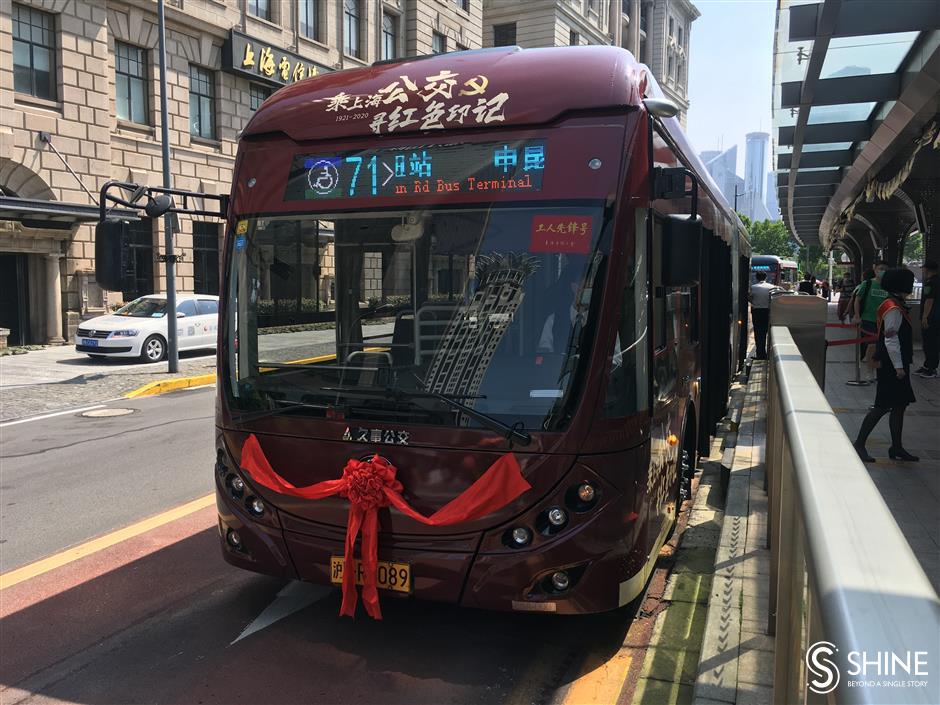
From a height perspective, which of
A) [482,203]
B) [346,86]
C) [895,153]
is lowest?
[482,203]

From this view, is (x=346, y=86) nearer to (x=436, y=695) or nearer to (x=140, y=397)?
(x=436, y=695)

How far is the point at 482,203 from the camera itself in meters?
3.79

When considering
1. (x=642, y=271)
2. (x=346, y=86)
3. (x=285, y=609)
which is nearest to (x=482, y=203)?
(x=642, y=271)

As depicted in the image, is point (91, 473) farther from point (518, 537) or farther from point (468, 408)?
point (518, 537)

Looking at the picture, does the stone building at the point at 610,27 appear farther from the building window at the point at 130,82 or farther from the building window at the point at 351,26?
the building window at the point at 130,82

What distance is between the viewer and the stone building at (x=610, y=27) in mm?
47125

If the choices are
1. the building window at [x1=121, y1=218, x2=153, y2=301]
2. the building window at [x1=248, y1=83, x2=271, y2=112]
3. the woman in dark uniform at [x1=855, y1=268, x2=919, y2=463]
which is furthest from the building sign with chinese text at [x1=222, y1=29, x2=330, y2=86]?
the woman in dark uniform at [x1=855, y1=268, x2=919, y2=463]

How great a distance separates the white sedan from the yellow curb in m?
1.62

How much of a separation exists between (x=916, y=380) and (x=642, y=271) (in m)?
11.9

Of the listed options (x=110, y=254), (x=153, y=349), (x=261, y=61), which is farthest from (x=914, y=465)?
(x=261, y=61)

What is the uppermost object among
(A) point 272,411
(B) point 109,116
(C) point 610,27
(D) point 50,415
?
(C) point 610,27

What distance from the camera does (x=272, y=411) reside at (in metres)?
4.11

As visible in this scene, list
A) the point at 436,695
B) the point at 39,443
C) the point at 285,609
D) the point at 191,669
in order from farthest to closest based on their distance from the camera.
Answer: the point at 39,443
the point at 285,609
the point at 191,669
the point at 436,695

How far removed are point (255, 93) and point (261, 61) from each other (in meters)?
1.23
